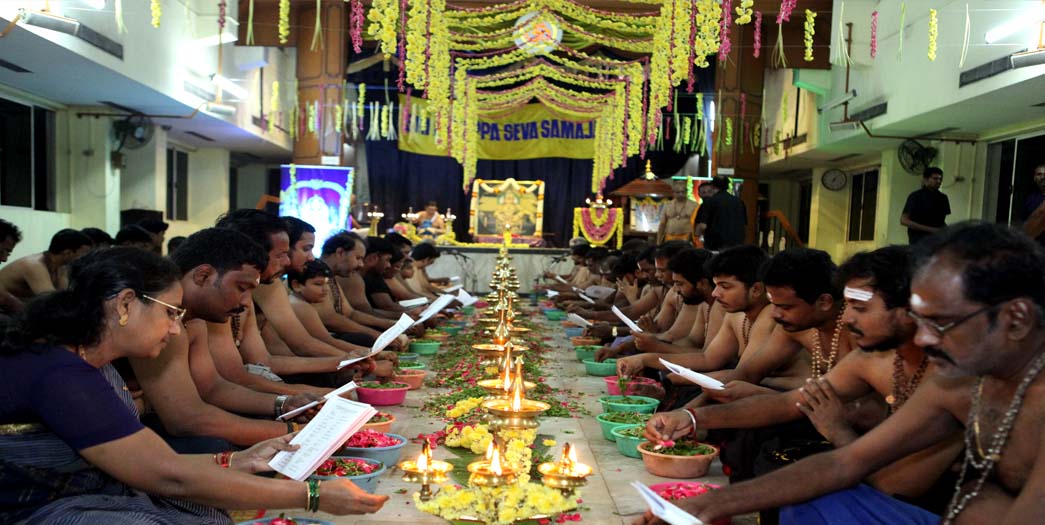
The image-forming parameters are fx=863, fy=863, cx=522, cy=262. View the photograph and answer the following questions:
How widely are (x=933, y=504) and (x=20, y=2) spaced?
23.6 ft

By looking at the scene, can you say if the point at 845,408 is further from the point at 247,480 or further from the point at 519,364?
the point at 247,480

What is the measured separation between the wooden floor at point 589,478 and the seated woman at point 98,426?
62 centimetres

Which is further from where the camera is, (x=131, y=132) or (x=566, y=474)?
(x=131, y=132)

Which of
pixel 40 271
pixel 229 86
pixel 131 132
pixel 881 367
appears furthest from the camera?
pixel 229 86

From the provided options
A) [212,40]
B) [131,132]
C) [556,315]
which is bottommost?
[556,315]

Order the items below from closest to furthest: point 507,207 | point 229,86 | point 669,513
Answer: point 669,513, point 229,86, point 507,207

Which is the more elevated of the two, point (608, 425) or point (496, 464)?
point (496, 464)

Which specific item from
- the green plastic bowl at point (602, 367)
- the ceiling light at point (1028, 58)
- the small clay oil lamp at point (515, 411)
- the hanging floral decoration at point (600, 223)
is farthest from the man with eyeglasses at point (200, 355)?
the hanging floral decoration at point (600, 223)

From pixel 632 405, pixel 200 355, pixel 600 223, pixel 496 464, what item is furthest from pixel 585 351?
pixel 600 223

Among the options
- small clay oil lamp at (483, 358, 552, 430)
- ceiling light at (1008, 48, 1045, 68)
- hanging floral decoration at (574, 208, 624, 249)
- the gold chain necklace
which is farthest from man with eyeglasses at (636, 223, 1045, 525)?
hanging floral decoration at (574, 208, 624, 249)

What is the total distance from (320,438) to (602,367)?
3596 millimetres

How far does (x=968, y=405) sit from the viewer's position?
191cm

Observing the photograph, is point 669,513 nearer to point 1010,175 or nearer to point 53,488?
point 53,488

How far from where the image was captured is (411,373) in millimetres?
5078
